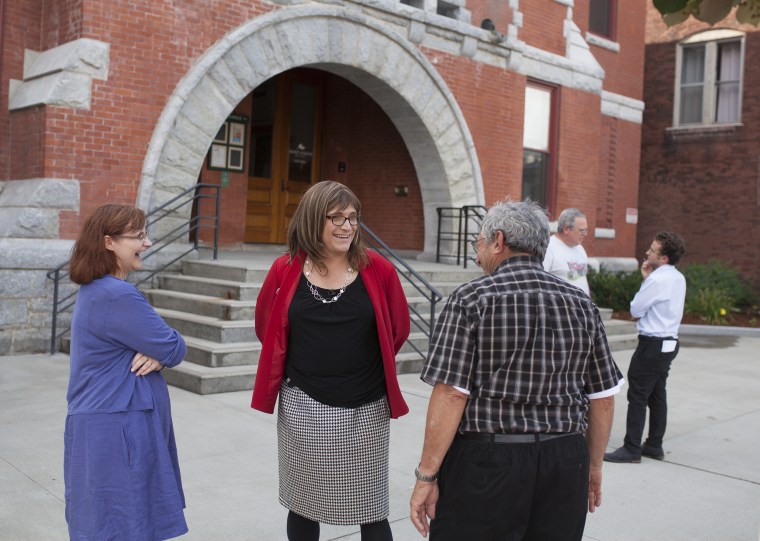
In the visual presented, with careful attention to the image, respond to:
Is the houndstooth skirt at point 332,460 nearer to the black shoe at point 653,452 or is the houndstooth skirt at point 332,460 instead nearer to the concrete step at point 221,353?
the black shoe at point 653,452

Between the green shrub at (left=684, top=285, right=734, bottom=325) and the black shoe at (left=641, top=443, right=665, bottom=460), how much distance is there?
9.76 meters

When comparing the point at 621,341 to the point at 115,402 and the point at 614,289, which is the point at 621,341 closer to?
the point at 614,289

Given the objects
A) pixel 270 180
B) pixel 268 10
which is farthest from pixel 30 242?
pixel 270 180

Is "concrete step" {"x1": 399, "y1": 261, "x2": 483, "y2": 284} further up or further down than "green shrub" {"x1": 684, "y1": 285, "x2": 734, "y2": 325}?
further up

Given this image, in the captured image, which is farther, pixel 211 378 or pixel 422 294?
pixel 422 294

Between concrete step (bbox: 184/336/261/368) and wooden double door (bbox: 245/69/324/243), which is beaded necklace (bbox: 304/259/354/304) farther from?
wooden double door (bbox: 245/69/324/243)

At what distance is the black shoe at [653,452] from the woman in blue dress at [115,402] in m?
4.15

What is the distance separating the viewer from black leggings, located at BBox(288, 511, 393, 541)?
3354 millimetres

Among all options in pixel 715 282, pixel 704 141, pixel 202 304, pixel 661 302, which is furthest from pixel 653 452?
pixel 704 141

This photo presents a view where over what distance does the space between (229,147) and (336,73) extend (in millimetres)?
2044

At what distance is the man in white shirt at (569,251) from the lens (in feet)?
20.0

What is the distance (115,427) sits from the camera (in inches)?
117

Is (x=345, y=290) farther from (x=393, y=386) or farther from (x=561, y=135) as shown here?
(x=561, y=135)

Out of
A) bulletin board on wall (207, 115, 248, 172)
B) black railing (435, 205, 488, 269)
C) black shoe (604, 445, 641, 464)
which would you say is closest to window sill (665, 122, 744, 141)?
black railing (435, 205, 488, 269)
